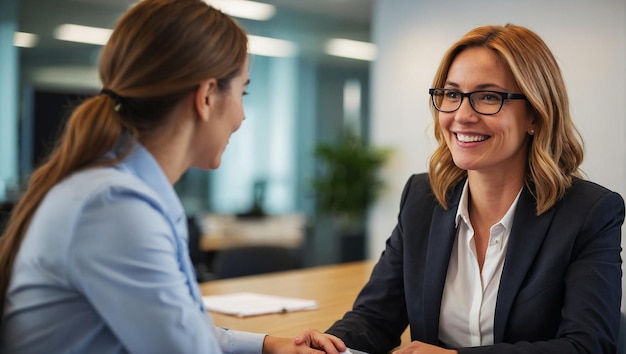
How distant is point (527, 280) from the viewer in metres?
1.86

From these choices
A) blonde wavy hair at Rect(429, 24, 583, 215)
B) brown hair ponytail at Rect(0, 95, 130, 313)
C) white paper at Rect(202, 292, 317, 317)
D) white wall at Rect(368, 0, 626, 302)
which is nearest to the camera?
brown hair ponytail at Rect(0, 95, 130, 313)

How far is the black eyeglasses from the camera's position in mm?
1941

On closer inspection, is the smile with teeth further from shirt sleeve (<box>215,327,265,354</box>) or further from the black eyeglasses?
shirt sleeve (<box>215,327,265,354</box>)

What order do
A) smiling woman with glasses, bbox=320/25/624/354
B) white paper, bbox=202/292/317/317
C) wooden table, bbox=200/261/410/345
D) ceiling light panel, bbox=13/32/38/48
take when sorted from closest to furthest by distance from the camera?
smiling woman with glasses, bbox=320/25/624/354 → wooden table, bbox=200/261/410/345 → white paper, bbox=202/292/317/317 → ceiling light panel, bbox=13/32/38/48

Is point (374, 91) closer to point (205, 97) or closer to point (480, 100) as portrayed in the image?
point (480, 100)

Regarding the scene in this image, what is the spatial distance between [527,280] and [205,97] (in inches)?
39.9

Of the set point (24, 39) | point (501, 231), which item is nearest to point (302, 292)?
point (501, 231)

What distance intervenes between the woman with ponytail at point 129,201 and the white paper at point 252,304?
3.71 ft

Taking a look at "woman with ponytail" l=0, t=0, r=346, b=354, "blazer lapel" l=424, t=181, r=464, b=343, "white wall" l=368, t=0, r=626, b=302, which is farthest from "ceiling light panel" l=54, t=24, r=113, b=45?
"woman with ponytail" l=0, t=0, r=346, b=354

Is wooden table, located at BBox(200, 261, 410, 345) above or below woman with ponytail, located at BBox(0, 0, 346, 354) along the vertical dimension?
below

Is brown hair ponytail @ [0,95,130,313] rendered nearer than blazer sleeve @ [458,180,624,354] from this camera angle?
Yes

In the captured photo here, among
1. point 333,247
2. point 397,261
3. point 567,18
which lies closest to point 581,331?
point 397,261

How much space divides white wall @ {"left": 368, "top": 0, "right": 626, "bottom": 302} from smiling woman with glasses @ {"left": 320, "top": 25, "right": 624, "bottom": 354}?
4.28 feet

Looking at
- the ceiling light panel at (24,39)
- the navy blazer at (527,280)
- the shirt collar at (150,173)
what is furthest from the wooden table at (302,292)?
the ceiling light panel at (24,39)
